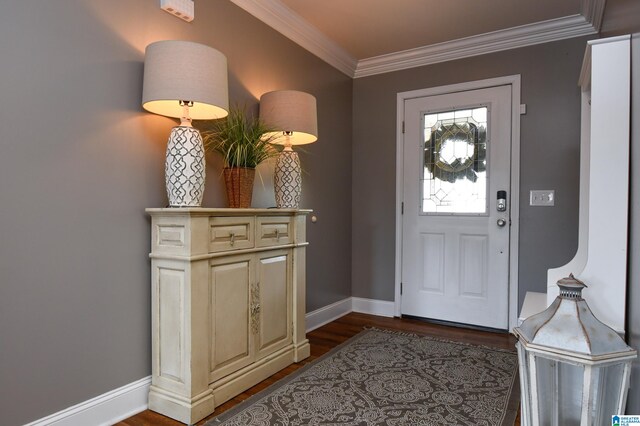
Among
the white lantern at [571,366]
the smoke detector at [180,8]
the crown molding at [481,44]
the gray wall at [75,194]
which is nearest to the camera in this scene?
the white lantern at [571,366]

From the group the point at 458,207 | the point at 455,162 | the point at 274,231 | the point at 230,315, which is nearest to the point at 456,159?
the point at 455,162

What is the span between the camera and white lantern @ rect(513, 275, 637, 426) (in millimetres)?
1030

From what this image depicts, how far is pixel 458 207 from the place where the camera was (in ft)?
11.0

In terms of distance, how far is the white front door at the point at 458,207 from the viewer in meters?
3.20

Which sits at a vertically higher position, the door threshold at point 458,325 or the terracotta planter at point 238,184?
the terracotta planter at point 238,184

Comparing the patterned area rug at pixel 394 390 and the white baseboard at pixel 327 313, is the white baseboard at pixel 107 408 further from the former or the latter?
the white baseboard at pixel 327 313

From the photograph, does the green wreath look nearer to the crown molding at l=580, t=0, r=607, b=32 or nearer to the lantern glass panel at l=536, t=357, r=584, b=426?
the crown molding at l=580, t=0, r=607, b=32

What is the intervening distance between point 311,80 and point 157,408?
2.57m

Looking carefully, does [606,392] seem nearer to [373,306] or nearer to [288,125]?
[288,125]

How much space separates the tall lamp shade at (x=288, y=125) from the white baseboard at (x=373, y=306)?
1672 mm

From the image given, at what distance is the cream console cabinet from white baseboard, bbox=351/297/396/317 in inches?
62.4

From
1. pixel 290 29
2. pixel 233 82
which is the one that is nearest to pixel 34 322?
pixel 233 82

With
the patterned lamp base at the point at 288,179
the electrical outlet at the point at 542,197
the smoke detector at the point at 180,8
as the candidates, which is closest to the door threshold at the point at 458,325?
the electrical outlet at the point at 542,197

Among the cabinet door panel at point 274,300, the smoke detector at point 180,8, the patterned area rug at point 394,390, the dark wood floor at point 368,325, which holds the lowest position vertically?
the dark wood floor at point 368,325
